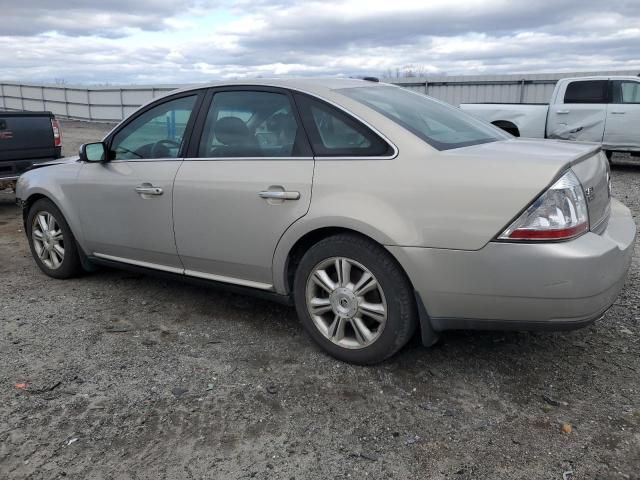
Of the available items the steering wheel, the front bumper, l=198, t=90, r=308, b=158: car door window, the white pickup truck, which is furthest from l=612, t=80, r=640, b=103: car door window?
the steering wheel

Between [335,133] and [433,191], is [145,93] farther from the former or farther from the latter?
[433,191]

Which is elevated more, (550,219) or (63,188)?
(550,219)

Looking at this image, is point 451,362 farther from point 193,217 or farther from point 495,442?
point 193,217

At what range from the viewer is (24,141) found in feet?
25.3

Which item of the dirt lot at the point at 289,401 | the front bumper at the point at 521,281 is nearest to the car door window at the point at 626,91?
the dirt lot at the point at 289,401

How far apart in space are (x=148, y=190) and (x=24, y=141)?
4.84 meters

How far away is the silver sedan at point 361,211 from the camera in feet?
8.71

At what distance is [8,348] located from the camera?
11.9ft

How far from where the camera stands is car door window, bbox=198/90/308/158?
3.43 metres

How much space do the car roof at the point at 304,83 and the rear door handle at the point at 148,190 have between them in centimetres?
74

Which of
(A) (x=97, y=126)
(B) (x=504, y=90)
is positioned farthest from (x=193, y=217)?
(A) (x=97, y=126)

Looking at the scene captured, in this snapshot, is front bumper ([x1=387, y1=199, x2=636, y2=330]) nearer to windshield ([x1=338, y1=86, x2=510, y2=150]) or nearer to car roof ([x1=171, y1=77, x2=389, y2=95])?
windshield ([x1=338, y1=86, x2=510, y2=150])

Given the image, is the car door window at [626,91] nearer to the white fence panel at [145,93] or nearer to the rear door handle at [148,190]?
the white fence panel at [145,93]

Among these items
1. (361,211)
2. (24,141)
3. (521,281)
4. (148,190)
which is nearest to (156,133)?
(148,190)
